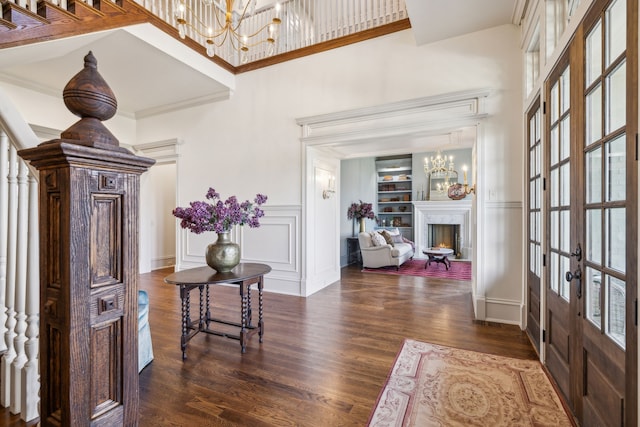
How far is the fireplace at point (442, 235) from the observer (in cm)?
841

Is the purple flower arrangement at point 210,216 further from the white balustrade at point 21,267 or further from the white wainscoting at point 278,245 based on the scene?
the white wainscoting at point 278,245

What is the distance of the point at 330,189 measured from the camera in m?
5.04

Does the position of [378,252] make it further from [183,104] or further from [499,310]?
[183,104]

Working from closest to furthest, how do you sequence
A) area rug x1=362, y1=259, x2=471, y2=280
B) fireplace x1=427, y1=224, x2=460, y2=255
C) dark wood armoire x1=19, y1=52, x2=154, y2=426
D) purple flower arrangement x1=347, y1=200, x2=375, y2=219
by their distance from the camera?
dark wood armoire x1=19, y1=52, x2=154, y2=426, area rug x1=362, y1=259, x2=471, y2=280, purple flower arrangement x1=347, y1=200, x2=375, y2=219, fireplace x1=427, y1=224, x2=460, y2=255

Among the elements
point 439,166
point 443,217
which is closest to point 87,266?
point 439,166

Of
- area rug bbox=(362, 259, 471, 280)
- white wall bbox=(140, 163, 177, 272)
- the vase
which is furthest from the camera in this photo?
white wall bbox=(140, 163, 177, 272)

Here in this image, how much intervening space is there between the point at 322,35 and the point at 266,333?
4076mm

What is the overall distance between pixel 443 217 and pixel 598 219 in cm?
718

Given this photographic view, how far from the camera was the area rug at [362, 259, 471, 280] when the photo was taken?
5730 millimetres

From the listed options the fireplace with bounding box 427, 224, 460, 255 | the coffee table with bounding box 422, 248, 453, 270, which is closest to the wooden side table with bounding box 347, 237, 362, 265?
the coffee table with bounding box 422, 248, 453, 270

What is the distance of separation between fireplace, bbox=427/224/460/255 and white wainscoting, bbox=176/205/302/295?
5445mm

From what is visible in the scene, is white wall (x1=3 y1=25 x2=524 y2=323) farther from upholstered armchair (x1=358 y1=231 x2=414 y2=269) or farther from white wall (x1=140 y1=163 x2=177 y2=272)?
upholstered armchair (x1=358 y1=231 x2=414 y2=269)

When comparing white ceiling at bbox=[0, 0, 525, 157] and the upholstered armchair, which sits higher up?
white ceiling at bbox=[0, 0, 525, 157]

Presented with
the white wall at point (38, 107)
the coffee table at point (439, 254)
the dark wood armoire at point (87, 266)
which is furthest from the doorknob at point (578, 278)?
the white wall at point (38, 107)
